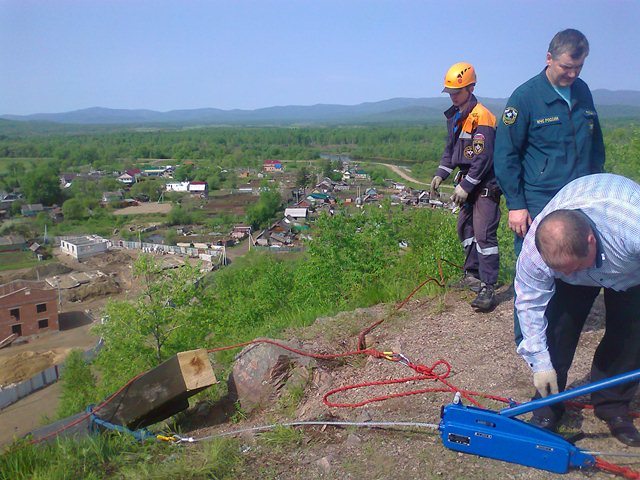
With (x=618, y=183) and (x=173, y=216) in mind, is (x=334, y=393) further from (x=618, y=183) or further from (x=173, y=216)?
(x=173, y=216)

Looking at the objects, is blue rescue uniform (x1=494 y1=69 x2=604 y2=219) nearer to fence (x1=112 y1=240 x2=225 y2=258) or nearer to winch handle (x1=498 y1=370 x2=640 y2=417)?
winch handle (x1=498 y1=370 x2=640 y2=417)

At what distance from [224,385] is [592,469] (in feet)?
9.10

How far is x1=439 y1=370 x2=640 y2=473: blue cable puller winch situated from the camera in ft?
8.38

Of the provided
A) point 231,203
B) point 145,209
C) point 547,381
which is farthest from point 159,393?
point 145,209

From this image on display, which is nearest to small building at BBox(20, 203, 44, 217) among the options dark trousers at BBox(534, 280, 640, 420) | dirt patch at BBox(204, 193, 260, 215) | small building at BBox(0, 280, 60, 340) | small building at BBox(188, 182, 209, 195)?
small building at BBox(188, 182, 209, 195)

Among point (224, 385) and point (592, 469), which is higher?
point (592, 469)

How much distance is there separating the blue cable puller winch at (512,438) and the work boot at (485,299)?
1876 millimetres

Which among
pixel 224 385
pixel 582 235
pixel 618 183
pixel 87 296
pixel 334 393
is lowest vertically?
pixel 87 296

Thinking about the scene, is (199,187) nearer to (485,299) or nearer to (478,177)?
(485,299)

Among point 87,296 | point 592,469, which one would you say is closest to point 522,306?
point 592,469

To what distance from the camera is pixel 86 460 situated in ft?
10.1

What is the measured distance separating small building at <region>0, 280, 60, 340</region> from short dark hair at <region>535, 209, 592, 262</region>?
23.1m

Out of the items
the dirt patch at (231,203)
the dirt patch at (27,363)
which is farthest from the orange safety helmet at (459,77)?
the dirt patch at (231,203)

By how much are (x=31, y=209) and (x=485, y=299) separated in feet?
170
